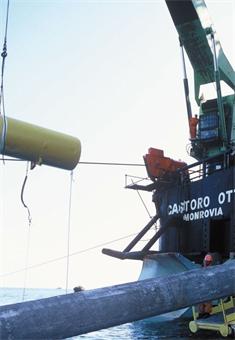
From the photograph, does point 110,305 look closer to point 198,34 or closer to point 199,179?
point 199,179

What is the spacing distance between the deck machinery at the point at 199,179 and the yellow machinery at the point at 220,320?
2.40 meters

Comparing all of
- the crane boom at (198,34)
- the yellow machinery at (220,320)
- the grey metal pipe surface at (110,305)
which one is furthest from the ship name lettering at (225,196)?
the grey metal pipe surface at (110,305)

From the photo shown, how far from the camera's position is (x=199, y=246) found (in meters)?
15.6

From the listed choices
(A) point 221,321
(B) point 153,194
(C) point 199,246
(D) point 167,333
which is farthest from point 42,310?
(B) point 153,194

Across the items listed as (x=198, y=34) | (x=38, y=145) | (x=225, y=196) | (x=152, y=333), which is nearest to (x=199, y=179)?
(x=225, y=196)

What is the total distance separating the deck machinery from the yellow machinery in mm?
2403

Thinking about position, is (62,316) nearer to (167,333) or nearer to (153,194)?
(167,333)

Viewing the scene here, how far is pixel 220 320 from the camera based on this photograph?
1123 cm

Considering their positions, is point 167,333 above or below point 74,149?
below

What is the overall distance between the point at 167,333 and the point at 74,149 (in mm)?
9096

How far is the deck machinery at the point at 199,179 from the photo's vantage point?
1490cm

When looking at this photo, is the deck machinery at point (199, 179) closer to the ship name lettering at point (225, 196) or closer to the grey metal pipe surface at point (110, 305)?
the ship name lettering at point (225, 196)

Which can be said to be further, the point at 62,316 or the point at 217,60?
the point at 217,60

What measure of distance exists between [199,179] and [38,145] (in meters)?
11.8
